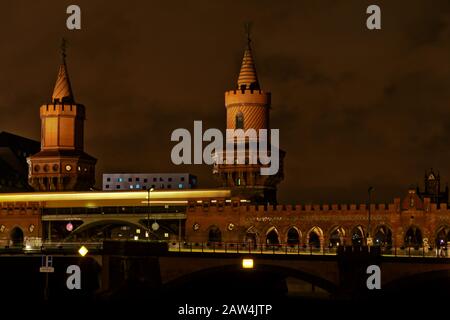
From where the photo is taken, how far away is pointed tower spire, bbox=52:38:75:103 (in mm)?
114562

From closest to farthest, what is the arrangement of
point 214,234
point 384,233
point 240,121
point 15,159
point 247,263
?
point 247,263 → point 214,234 → point 384,233 → point 240,121 → point 15,159

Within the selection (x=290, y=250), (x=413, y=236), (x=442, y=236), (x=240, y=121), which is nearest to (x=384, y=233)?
(x=413, y=236)

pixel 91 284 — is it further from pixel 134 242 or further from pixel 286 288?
pixel 286 288

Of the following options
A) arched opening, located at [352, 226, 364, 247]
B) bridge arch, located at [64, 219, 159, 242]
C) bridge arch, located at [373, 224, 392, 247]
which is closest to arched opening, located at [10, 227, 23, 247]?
bridge arch, located at [64, 219, 159, 242]

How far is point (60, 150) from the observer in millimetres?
113250

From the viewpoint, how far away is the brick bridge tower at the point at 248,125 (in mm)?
104250

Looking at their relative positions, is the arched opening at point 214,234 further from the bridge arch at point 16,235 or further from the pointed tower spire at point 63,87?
the pointed tower spire at point 63,87

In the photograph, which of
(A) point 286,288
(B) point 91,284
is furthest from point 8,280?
(A) point 286,288

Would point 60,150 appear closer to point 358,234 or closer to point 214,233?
point 214,233

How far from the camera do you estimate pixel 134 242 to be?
68750 millimetres

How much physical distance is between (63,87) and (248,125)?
80.1 ft

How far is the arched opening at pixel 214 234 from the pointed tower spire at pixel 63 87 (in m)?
27.1

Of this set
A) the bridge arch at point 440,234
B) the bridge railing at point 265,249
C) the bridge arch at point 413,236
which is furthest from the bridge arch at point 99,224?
the bridge arch at point 440,234
